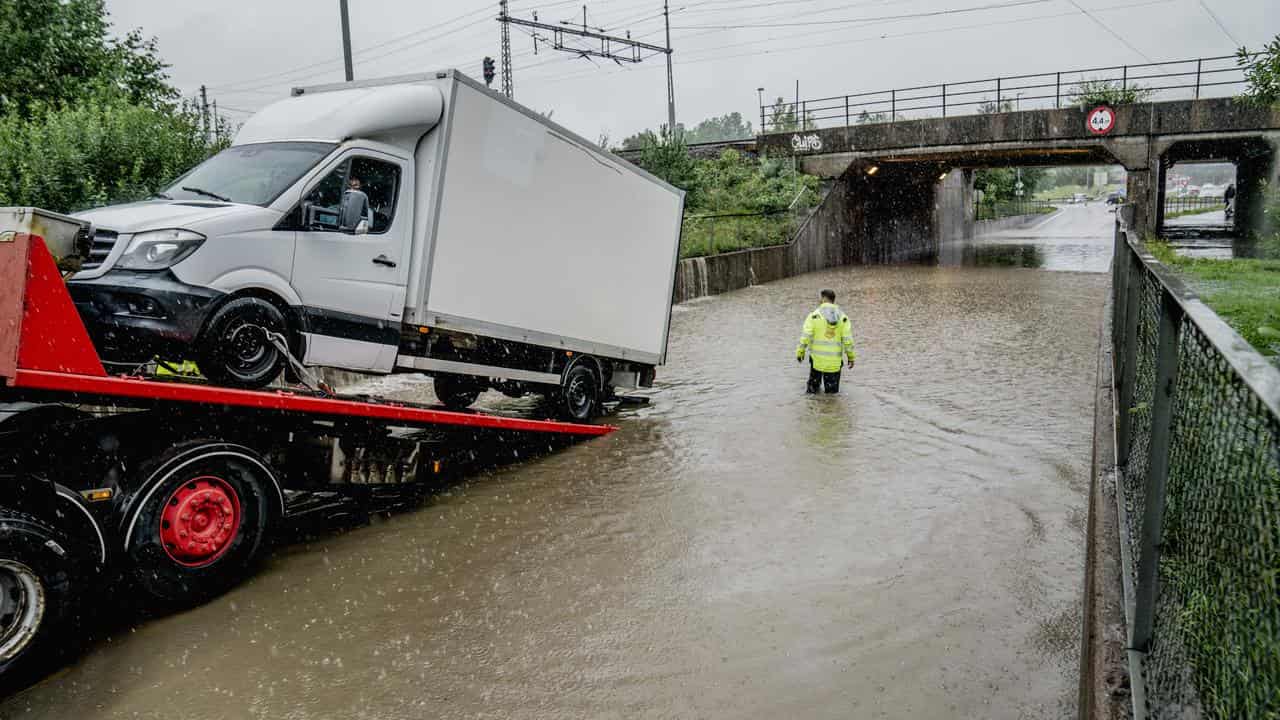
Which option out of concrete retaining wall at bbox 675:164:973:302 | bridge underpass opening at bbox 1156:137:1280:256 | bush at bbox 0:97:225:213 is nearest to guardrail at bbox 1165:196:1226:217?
bridge underpass opening at bbox 1156:137:1280:256

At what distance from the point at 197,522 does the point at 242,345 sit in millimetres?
1477

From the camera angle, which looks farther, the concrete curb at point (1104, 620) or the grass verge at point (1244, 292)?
the grass verge at point (1244, 292)

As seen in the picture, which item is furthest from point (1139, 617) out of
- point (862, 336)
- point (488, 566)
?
point (862, 336)

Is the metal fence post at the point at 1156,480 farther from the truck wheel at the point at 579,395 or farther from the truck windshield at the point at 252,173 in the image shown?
the truck wheel at the point at 579,395

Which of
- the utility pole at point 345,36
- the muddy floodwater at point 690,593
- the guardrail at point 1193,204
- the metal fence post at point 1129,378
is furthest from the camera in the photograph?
the guardrail at point 1193,204

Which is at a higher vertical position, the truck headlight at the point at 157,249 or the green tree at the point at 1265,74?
the green tree at the point at 1265,74

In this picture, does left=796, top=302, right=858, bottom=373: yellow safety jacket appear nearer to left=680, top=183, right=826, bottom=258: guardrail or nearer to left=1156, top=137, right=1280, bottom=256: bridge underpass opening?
left=680, top=183, right=826, bottom=258: guardrail

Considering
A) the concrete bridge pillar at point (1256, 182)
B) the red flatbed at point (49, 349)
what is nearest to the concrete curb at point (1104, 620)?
the red flatbed at point (49, 349)

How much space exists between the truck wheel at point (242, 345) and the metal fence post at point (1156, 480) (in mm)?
5913

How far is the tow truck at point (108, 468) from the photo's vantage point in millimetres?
5047

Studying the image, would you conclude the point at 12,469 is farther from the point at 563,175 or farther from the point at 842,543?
the point at 563,175

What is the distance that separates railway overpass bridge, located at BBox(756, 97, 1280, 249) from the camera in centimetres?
2808

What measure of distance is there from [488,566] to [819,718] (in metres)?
2.87

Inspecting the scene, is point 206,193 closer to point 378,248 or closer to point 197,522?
point 378,248
